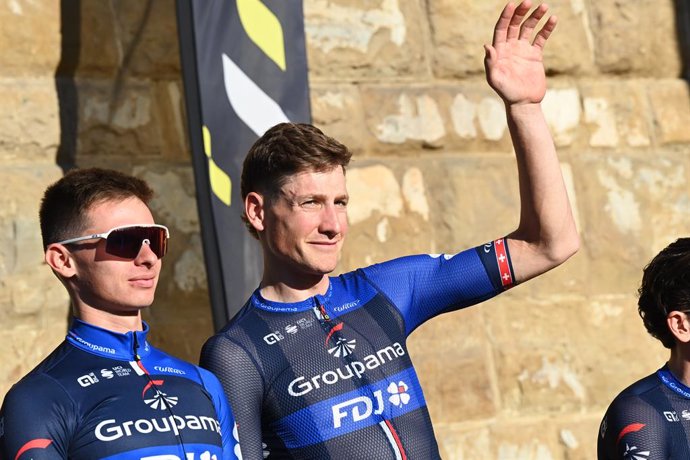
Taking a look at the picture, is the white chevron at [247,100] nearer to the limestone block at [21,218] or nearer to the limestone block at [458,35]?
the limestone block at [21,218]

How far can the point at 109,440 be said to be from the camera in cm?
279

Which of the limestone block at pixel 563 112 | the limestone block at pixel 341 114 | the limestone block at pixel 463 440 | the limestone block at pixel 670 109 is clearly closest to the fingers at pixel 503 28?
the limestone block at pixel 341 114

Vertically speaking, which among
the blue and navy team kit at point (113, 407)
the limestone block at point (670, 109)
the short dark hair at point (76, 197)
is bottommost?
the blue and navy team kit at point (113, 407)

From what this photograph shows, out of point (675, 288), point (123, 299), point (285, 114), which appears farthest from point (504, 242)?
point (285, 114)

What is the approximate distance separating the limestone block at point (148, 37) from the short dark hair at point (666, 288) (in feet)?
8.32

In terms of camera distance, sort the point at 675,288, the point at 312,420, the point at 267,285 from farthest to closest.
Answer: the point at 675,288 < the point at 267,285 < the point at 312,420

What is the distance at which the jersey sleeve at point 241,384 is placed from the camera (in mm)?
3148

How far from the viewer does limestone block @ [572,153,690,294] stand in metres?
6.14

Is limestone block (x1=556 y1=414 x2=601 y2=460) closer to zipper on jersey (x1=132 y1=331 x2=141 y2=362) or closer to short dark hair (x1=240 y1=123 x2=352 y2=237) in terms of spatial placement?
short dark hair (x1=240 y1=123 x2=352 y2=237)

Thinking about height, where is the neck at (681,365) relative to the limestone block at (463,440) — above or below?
above

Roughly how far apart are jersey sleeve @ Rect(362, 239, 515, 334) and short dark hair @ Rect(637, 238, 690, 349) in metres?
0.60

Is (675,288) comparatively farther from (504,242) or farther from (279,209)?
(279,209)

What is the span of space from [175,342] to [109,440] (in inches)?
103

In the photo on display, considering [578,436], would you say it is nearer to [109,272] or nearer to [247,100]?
[247,100]
